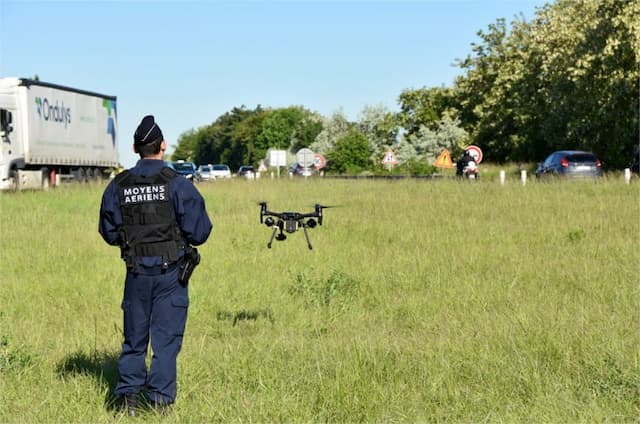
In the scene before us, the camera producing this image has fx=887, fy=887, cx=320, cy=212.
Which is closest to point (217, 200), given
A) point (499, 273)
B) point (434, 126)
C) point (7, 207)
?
point (7, 207)

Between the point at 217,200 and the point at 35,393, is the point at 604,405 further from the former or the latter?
the point at 217,200

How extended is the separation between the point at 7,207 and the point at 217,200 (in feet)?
20.3

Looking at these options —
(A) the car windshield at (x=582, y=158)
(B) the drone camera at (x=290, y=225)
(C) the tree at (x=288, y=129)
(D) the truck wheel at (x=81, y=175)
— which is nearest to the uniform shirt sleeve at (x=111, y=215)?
(B) the drone camera at (x=290, y=225)

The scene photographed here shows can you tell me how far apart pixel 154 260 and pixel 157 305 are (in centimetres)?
30

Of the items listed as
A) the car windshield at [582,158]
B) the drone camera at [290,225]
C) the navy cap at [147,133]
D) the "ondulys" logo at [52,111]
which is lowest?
the drone camera at [290,225]

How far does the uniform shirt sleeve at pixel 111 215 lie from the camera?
19.9 feet

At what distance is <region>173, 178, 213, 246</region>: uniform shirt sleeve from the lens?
595 cm

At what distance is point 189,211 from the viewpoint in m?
5.97

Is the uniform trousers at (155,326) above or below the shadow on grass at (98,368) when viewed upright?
above

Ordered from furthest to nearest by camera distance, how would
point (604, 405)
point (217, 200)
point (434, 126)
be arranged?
1. point (434, 126)
2. point (217, 200)
3. point (604, 405)

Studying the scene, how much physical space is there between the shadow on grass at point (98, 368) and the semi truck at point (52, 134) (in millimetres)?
28288

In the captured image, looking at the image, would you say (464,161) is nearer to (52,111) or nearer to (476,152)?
(476,152)

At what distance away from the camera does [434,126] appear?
85.0 meters

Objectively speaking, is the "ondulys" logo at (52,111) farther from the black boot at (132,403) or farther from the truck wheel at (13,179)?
the black boot at (132,403)
